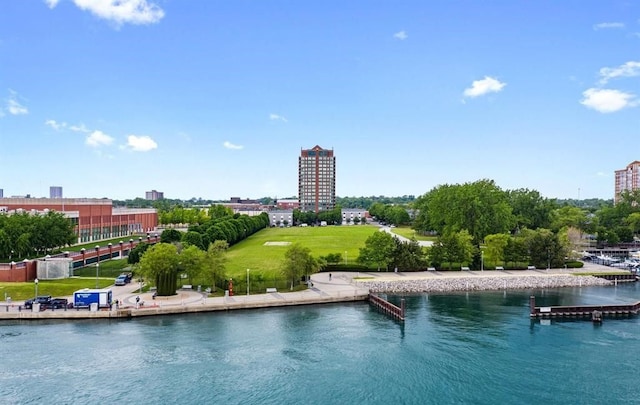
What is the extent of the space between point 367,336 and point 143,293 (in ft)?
84.5

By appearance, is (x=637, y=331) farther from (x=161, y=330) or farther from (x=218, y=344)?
(x=161, y=330)

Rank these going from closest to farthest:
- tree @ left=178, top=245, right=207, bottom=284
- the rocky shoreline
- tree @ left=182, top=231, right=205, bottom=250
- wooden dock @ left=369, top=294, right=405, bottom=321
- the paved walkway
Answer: the paved walkway, wooden dock @ left=369, top=294, right=405, bottom=321, tree @ left=178, top=245, right=207, bottom=284, the rocky shoreline, tree @ left=182, top=231, right=205, bottom=250

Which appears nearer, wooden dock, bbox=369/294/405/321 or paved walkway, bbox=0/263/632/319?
paved walkway, bbox=0/263/632/319

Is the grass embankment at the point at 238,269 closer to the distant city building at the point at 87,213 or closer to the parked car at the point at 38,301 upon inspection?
the parked car at the point at 38,301

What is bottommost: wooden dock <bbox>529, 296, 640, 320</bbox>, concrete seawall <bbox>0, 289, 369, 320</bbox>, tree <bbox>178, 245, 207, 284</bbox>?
wooden dock <bbox>529, 296, 640, 320</bbox>

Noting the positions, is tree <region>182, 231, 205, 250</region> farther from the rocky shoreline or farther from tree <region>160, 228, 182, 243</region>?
the rocky shoreline

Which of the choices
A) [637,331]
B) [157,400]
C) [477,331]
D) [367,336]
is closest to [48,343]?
[157,400]

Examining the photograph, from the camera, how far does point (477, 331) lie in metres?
42.7

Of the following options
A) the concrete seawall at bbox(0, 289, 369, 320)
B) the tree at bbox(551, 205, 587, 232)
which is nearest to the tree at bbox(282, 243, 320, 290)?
the concrete seawall at bbox(0, 289, 369, 320)

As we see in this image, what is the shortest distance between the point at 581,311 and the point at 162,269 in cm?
4217

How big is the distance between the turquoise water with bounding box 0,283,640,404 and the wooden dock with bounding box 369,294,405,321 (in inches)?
55.9

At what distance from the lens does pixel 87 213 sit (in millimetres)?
98250

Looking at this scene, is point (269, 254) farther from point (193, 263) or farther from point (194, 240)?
point (193, 263)

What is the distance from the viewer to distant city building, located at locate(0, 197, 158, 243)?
96356 mm
